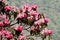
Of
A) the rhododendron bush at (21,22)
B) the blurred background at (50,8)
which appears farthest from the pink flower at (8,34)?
the blurred background at (50,8)

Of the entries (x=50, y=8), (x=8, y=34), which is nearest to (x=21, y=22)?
(x=8, y=34)

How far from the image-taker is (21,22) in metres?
10.4

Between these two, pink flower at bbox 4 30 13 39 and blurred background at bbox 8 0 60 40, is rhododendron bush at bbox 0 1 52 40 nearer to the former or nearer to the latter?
pink flower at bbox 4 30 13 39

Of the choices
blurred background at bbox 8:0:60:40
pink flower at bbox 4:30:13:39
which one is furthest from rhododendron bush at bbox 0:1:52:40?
blurred background at bbox 8:0:60:40

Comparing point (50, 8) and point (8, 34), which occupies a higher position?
point (8, 34)

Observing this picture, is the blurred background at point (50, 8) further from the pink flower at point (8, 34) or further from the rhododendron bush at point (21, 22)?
the pink flower at point (8, 34)

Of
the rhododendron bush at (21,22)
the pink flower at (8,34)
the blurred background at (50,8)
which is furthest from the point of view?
the blurred background at (50,8)

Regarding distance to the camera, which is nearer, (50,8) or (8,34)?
(8,34)

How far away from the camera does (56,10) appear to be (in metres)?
48.6

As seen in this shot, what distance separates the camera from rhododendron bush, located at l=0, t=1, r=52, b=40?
32.5ft

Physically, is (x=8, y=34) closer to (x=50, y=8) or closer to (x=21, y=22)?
(x=21, y=22)

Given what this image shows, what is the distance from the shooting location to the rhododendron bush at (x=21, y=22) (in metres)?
9.91

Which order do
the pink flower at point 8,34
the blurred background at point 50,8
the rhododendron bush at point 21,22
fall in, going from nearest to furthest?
the pink flower at point 8,34 < the rhododendron bush at point 21,22 < the blurred background at point 50,8

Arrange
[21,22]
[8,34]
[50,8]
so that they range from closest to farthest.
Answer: [8,34] < [21,22] < [50,8]
